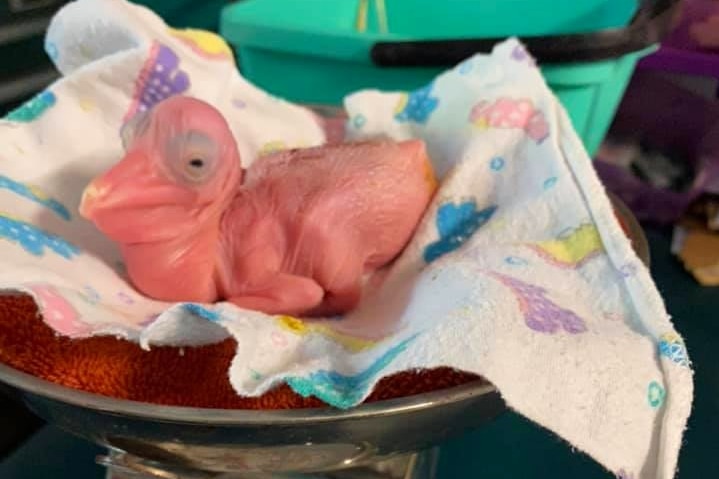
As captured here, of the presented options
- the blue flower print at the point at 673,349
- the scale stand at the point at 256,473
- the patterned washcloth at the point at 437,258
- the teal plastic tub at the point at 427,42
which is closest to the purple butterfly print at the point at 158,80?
the patterned washcloth at the point at 437,258

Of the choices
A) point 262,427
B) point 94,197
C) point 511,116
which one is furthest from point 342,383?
point 511,116

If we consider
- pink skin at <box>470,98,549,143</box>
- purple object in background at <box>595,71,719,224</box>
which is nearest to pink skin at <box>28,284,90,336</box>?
pink skin at <box>470,98,549,143</box>

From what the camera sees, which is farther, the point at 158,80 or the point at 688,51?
the point at 688,51

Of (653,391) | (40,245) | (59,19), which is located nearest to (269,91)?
(59,19)

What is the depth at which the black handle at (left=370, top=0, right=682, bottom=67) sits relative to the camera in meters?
0.55

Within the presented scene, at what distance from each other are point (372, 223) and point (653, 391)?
0.63 feet

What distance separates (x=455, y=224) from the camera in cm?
51

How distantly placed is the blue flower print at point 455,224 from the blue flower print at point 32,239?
0.61 ft

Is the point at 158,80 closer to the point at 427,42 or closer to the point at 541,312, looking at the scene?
the point at 427,42

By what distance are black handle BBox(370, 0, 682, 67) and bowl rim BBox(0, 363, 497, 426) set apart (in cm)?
28

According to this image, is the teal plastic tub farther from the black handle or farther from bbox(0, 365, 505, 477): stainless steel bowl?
bbox(0, 365, 505, 477): stainless steel bowl

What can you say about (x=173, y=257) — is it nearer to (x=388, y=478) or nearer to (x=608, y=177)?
(x=388, y=478)

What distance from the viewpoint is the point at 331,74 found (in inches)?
25.4

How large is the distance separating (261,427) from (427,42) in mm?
326
